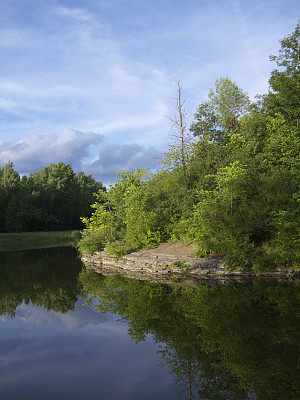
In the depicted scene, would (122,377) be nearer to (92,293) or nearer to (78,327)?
(78,327)

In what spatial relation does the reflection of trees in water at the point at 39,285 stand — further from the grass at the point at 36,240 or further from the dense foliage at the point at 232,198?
the grass at the point at 36,240

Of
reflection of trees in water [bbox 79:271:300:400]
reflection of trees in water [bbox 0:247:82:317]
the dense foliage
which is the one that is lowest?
reflection of trees in water [bbox 0:247:82:317]

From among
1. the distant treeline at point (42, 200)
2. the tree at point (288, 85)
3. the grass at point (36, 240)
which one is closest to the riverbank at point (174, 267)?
the tree at point (288, 85)

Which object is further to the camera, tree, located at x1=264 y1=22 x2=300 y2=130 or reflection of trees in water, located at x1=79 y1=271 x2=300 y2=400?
tree, located at x1=264 y1=22 x2=300 y2=130

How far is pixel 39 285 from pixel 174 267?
6.32 metres

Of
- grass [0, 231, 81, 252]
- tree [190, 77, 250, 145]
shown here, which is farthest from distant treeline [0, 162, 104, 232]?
tree [190, 77, 250, 145]

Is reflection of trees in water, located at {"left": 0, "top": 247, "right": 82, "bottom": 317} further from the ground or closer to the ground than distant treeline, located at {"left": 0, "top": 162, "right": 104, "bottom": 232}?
closer to the ground

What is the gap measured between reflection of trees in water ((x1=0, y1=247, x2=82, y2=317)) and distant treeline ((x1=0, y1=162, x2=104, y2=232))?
3167 centimetres

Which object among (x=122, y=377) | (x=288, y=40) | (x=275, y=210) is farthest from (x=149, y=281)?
(x=288, y=40)

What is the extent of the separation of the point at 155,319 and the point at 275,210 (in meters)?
8.75

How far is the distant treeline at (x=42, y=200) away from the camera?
164ft

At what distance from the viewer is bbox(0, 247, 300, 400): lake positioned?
198 inches

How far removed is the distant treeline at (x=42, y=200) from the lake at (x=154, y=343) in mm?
41276

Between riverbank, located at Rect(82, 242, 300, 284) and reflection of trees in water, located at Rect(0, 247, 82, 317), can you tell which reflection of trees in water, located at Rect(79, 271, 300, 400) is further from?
riverbank, located at Rect(82, 242, 300, 284)
